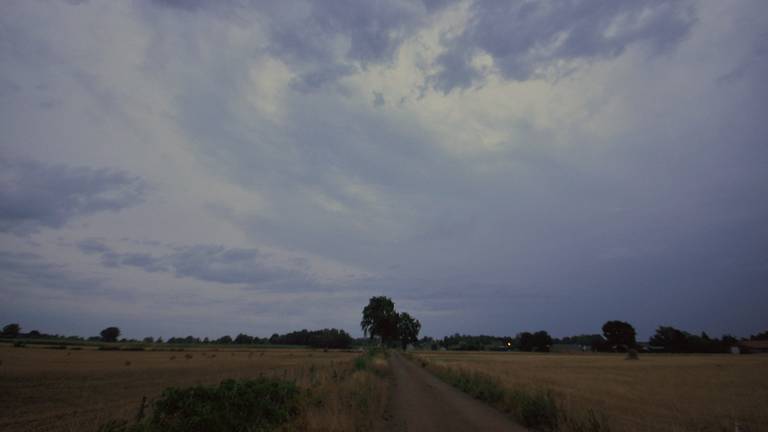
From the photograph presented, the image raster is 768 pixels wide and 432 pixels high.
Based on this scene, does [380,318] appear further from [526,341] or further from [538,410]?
[538,410]

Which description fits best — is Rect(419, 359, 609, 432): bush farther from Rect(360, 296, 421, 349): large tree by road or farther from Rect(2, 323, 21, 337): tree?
Rect(2, 323, 21, 337): tree

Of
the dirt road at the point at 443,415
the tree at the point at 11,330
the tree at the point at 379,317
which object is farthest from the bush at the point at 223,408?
the tree at the point at 11,330

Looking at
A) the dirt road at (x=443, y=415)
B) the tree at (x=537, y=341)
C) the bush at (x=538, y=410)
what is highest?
the tree at (x=537, y=341)

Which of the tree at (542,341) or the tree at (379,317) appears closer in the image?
the tree at (379,317)

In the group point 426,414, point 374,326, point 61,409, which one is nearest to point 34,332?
point 374,326

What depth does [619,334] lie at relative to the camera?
12781 centimetres

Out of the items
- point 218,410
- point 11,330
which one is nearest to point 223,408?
point 218,410

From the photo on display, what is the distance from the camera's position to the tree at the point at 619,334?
126438 mm

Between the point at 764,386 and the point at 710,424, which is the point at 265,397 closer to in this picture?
the point at 710,424

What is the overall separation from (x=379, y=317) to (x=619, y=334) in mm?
78478

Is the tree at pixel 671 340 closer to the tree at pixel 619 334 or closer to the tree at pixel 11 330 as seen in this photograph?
the tree at pixel 619 334

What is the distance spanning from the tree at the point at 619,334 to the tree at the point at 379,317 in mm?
71868

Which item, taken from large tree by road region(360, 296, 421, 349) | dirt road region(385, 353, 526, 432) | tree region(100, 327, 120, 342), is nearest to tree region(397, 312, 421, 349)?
large tree by road region(360, 296, 421, 349)

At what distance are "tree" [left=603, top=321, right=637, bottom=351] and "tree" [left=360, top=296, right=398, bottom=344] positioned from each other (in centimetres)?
7187
